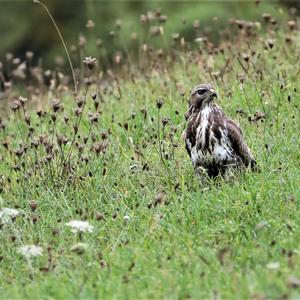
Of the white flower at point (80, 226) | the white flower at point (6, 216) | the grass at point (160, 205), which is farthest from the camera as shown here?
the white flower at point (6, 216)

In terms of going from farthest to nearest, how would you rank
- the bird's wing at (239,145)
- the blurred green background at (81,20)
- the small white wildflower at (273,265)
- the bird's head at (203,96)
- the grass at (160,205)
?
the blurred green background at (81,20), the bird's head at (203,96), the bird's wing at (239,145), the grass at (160,205), the small white wildflower at (273,265)

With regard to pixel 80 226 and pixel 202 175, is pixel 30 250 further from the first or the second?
pixel 202 175

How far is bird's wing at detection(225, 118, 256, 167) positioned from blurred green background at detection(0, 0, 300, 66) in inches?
399

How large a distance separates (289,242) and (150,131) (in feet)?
9.29

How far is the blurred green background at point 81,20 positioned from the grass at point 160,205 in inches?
311

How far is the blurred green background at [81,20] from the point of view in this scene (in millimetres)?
17797

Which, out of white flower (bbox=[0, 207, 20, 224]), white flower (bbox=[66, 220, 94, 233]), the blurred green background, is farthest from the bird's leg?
the blurred green background

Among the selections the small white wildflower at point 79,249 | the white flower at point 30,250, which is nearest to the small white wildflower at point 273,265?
the small white wildflower at point 79,249

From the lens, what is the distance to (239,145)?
750 centimetres

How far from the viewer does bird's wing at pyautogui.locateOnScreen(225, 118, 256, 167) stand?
295 inches

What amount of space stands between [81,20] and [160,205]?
529 inches

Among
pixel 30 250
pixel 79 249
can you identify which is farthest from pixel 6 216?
pixel 79 249

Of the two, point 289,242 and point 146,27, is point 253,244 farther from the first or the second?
point 146,27

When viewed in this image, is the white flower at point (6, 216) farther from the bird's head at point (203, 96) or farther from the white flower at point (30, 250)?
the bird's head at point (203, 96)
